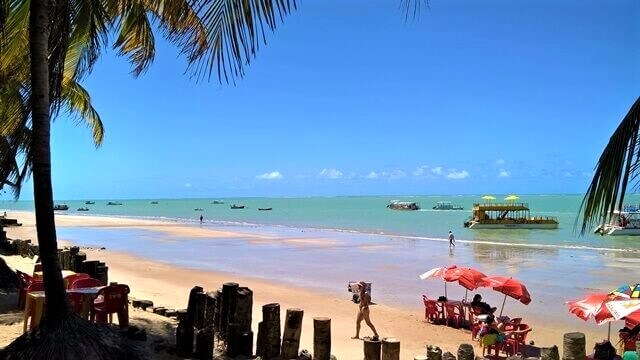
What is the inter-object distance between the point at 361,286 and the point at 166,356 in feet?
14.6

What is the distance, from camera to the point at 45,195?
5.23 m

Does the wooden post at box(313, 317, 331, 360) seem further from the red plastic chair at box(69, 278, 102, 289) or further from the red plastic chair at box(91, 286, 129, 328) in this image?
the red plastic chair at box(69, 278, 102, 289)

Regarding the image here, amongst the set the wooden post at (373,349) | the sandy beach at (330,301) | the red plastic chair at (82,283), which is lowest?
the sandy beach at (330,301)

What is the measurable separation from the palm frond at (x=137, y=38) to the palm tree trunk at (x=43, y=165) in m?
2.57

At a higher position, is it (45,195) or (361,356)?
(45,195)

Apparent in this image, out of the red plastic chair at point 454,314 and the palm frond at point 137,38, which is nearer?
the palm frond at point 137,38

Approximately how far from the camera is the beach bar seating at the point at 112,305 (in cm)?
812

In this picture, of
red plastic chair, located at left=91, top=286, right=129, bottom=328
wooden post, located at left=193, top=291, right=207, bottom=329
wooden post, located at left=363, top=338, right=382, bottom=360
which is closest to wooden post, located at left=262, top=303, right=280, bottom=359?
wooden post, located at left=193, top=291, right=207, bottom=329

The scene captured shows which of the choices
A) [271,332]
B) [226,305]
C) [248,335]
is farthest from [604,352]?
[226,305]

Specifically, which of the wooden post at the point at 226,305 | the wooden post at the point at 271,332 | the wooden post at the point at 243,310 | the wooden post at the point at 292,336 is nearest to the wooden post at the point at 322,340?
the wooden post at the point at 292,336

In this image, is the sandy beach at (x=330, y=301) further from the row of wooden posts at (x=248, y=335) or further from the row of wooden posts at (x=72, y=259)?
the row of wooden posts at (x=248, y=335)

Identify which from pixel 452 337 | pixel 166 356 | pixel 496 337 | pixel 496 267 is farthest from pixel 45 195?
pixel 496 267

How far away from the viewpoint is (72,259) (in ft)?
45.8

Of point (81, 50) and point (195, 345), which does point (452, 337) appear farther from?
point (81, 50)
